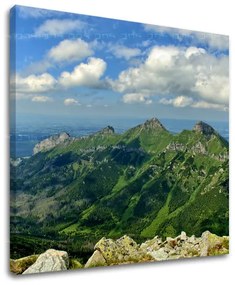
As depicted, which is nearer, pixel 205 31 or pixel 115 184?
pixel 115 184

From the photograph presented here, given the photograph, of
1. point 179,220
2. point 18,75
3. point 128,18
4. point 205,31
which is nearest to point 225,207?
point 179,220

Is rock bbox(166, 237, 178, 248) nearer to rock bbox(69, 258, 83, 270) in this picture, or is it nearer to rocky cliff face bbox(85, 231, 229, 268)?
rocky cliff face bbox(85, 231, 229, 268)

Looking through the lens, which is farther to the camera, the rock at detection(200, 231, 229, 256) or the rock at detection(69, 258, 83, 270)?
the rock at detection(200, 231, 229, 256)

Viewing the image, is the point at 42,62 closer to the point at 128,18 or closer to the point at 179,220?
the point at 128,18

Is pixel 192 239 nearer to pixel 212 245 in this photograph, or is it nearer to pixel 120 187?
pixel 212 245

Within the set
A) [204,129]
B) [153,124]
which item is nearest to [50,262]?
[153,124]

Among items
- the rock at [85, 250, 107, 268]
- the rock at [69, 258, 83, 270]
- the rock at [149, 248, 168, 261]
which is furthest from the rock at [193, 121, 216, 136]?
the rock at [69, 258, 83, 270]

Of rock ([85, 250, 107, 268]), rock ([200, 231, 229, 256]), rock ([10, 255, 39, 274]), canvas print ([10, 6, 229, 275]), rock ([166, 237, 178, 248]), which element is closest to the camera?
rock ([10, 255, 39, 274])
